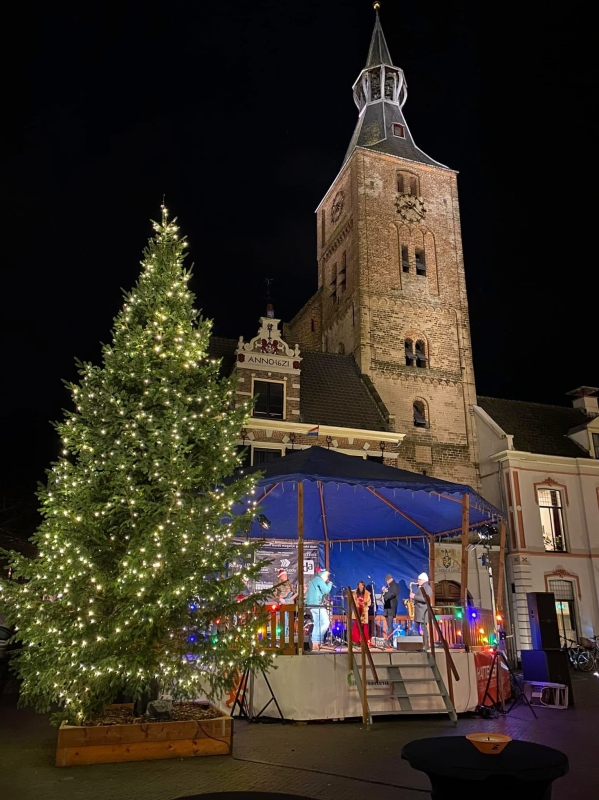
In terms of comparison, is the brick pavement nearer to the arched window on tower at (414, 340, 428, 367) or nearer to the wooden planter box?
the wooden planter box

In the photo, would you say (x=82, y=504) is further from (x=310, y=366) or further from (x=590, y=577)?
(x=590, y=577)

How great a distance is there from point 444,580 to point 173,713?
58.3 feet

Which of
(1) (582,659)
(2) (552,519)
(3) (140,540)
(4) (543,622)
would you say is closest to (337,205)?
(2) (552,519)

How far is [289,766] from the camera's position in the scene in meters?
7.08

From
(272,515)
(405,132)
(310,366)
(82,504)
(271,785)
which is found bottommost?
(271,785)

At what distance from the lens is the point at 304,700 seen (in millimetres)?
10172

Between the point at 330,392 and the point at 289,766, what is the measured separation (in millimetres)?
18022

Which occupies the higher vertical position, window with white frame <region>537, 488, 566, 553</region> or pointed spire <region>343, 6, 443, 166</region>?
pointed spire <region>343, 6, 443, 166</region>

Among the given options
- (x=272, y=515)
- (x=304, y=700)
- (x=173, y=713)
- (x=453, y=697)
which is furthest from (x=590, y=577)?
Answer: (x=173, y=713)

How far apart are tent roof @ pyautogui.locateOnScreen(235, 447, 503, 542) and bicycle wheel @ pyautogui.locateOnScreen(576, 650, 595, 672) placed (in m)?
9.26

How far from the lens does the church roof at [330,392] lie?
23.4m

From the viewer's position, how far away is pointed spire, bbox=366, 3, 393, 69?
3750cm

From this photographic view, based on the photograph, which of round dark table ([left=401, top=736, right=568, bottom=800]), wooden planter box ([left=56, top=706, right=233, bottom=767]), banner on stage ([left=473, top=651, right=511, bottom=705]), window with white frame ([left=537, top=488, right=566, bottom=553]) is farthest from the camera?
window with white frame ([left=537, top=488, right=566, bottom=553])

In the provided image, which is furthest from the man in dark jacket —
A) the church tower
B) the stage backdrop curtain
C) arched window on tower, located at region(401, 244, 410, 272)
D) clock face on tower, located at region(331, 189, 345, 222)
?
clock face on tower, located at region(331, 189, 345, 222)
